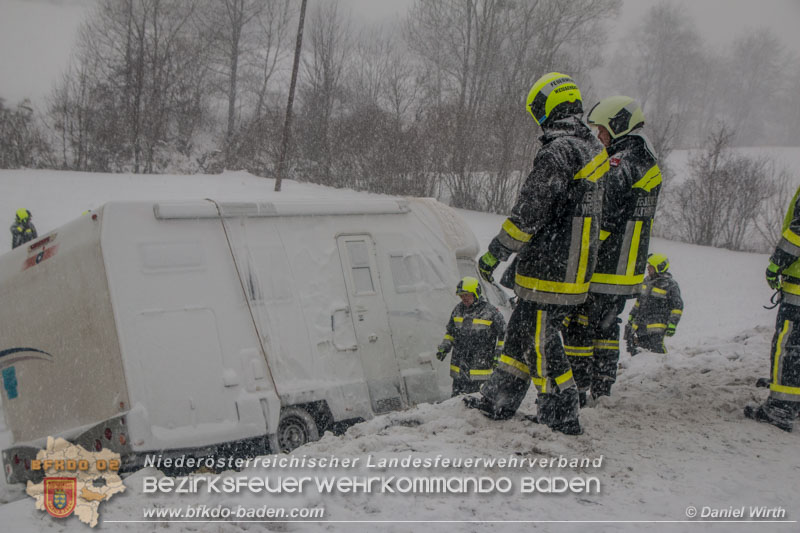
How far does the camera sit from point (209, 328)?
544cm

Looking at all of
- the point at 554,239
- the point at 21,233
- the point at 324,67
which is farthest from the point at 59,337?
the point at 324,67

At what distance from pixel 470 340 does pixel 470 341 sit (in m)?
0.01

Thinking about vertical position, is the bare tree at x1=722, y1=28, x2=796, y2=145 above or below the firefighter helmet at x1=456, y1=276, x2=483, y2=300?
A: above

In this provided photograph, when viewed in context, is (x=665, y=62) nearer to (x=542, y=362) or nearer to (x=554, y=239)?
(x=554, y=239)

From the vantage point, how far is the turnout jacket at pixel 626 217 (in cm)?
474

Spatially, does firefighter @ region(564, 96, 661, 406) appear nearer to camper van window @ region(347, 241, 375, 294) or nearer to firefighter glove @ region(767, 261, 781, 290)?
firefighter glove @ region(767, 261, 781, 290)

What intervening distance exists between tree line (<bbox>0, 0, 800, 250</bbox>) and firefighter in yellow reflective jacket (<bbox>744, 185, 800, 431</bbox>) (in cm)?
1922

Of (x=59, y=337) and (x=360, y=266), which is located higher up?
(x=360, y=266)

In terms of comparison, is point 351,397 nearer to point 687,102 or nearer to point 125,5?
point 125,5

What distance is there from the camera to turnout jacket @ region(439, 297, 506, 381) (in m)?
6.82

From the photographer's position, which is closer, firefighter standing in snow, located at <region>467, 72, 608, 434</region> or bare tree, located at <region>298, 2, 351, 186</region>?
firefighter standing in snow, located at <region>467, 72, 608, 434</region>

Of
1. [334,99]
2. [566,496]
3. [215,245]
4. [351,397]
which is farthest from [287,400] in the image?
[334,99]

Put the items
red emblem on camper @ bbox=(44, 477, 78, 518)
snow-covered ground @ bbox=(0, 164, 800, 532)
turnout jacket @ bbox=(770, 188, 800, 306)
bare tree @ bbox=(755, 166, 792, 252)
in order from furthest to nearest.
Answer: bare tree @ bbox=(755, 166, 792, 252), turnout jacket @ bbox=(770, 188, 800, 306), red emblem on camper @ bbox=(44, 477, 78, 518), snow-covered ground @ bbox=(0, 164, 800, 532)

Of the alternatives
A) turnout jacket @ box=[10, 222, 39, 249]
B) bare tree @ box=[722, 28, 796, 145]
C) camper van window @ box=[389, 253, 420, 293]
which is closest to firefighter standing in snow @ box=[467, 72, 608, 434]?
camper van window @ box=[389, 253, 420, 293]
